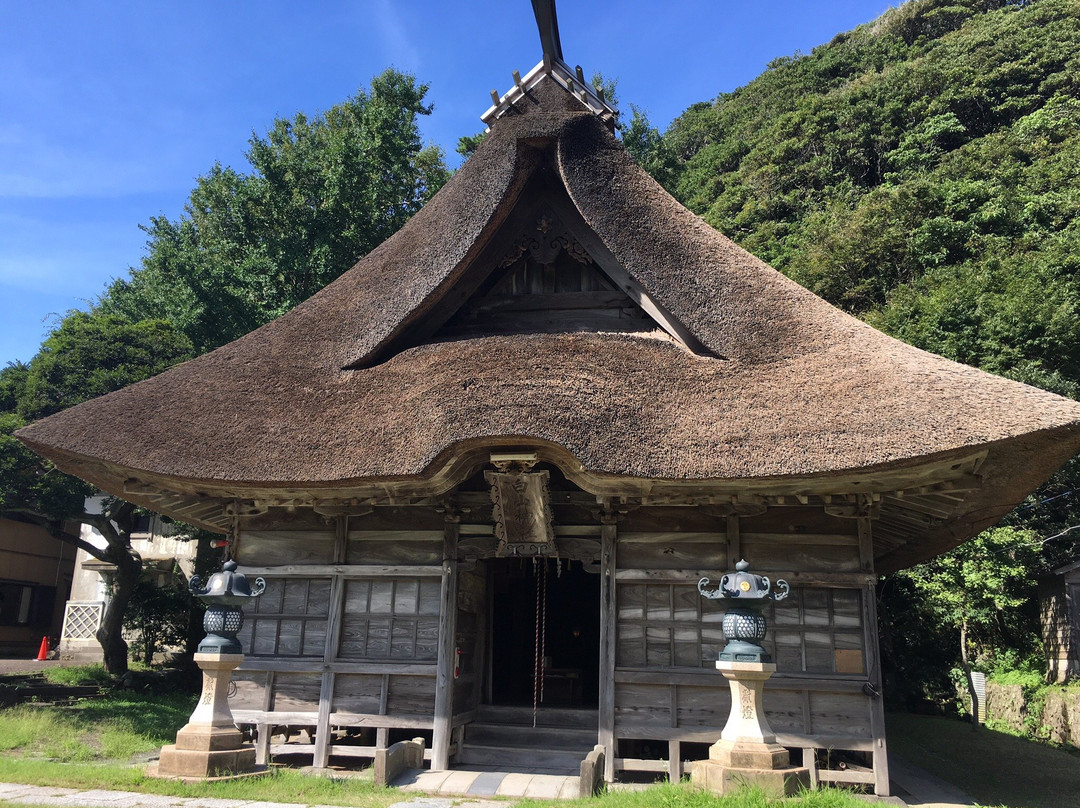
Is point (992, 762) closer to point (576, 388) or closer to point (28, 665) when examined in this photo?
point (576, 388)

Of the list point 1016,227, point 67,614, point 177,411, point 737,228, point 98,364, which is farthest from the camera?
point 737,228

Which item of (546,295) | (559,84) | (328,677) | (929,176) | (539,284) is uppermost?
(929,176)

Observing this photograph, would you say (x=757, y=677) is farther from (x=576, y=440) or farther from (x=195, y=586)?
(x=195, y=586)

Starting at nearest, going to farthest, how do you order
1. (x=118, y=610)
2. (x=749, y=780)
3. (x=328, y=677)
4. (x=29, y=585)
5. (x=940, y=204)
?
(x=749, y=780) < (x=328, y=677) < (x=118, y=610) < (x=29, y=585) < (x=940, y=204)

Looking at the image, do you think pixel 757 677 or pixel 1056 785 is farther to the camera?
pixel 1056 785

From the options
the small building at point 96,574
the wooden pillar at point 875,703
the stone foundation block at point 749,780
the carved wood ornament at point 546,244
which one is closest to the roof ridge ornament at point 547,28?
the carved wood ornament at point 546,244

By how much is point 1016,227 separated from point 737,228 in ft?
39.1

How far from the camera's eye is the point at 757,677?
6.09 metres

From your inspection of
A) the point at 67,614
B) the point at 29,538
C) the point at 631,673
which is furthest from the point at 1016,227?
the point at 29,538

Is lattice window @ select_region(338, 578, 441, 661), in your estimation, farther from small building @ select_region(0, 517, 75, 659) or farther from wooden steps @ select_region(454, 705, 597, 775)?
small building @ select_region(0, 517, 75, 659)

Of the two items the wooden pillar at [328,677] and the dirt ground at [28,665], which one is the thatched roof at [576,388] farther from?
the dirt ground at [28,665]

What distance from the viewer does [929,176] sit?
2666 cm

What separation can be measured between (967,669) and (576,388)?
13238 mm

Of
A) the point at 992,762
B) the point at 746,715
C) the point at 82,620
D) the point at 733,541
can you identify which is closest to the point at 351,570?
the point at 733,541
